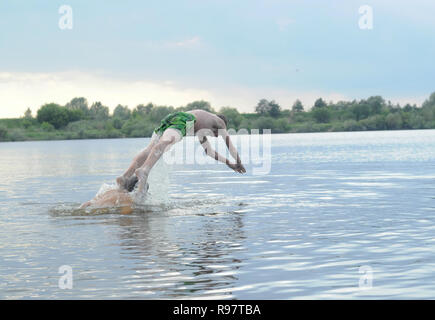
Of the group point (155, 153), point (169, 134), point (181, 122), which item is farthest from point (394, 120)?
point (155, 153)

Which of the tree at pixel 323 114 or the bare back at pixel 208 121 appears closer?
the bare back at pixel 208 121

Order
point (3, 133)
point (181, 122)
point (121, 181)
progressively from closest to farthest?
point (181, 122) < point (121, 181) < point (3, 133)

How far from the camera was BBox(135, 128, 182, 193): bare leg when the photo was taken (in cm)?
1719

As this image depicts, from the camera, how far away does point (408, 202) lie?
17.9 metres

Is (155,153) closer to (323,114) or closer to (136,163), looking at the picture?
(136,163)

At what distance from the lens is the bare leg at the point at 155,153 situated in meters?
A: 17.2

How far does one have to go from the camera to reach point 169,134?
687 inches

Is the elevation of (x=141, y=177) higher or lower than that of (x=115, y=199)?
higher

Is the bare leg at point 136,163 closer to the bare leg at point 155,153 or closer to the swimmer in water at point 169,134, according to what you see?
the swimmer in water at point 169,134

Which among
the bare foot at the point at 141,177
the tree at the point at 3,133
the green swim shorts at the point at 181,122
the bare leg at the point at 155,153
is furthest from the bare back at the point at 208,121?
the tree at the point at 3,133

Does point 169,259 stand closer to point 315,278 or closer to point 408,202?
point 315,278

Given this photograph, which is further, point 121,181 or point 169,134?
point 121,181

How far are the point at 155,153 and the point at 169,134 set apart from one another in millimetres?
621

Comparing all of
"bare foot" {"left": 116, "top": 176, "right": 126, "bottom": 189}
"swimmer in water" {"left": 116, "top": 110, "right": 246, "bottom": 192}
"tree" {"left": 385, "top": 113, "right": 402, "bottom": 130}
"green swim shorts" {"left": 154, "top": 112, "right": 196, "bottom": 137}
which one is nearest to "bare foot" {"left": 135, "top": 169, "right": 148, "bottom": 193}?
"swimmer in water" {"left": 116, "top": 110, "right": 246, "bottom": 192}
